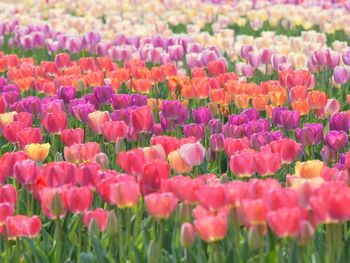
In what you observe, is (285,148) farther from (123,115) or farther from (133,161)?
(123,115)

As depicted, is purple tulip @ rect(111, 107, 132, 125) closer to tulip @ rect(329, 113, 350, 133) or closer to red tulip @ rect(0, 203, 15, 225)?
Answer: tulip @ rect(329, 113, 350, 133)

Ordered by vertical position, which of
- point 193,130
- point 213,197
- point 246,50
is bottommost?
point 246,50

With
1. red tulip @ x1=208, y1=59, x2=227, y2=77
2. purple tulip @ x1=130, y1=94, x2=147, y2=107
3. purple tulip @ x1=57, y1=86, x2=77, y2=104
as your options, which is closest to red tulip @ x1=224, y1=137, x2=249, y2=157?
purple tulip @ x1=130, y1=94, x2=147, y2=107

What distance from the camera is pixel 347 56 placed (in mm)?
7219

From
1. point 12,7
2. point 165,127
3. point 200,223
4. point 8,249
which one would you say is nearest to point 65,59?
point 165,127

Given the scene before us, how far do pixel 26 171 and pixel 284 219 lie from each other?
1.26 metres

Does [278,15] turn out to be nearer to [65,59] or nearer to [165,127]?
[65,59]

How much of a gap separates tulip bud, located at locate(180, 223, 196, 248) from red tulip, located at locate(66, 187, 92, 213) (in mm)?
437

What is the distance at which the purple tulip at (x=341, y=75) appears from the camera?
6629 mm

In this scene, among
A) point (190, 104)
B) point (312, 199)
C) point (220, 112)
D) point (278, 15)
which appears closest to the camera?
point (312, 199)

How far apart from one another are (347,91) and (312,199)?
14.7ft

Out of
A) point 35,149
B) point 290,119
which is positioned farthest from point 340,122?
point 35,149

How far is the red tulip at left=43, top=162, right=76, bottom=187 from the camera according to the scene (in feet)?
11.5

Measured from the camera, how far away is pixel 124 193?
10.7 ft
